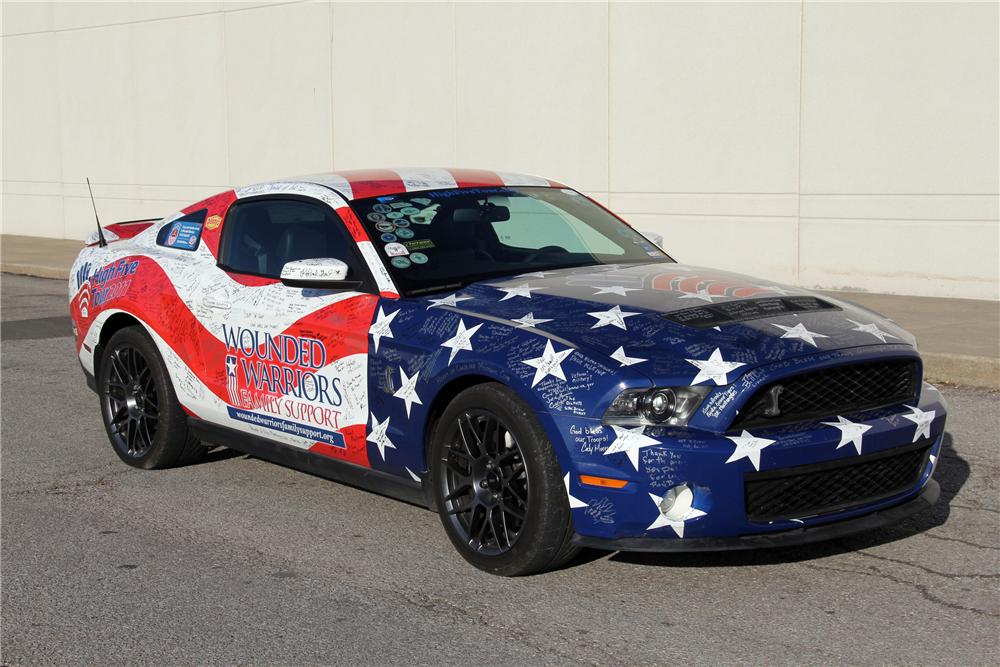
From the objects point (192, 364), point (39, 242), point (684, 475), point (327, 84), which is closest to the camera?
point (684, 475)

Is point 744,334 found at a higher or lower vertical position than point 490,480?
higher

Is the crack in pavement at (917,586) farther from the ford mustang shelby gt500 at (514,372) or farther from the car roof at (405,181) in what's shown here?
the car roof at (405,181)

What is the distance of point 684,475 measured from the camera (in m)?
4.63

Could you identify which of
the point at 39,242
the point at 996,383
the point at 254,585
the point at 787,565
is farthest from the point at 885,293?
the point at 39,242

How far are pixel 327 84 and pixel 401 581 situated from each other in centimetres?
1450

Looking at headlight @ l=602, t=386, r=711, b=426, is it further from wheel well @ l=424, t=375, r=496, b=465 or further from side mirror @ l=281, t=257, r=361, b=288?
side mirror @ l=281, t=257, r=361, b=288

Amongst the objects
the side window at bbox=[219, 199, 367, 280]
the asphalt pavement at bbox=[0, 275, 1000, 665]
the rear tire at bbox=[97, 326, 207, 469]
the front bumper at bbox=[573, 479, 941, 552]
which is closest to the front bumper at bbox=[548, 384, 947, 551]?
the front bumper at bbox=[573, 479, 941, 552]

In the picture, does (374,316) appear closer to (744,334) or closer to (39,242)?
(744,334)

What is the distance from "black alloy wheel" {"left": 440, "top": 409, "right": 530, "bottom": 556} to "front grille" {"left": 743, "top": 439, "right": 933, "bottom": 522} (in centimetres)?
89

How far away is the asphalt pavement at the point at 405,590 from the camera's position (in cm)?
443

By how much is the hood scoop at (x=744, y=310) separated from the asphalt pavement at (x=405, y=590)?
3.35 ft

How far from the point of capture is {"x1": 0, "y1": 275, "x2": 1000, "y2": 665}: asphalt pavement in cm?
443

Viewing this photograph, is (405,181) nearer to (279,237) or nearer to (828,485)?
(279,237)

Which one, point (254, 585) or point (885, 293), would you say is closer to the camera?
point (254, 585)
